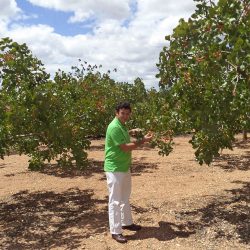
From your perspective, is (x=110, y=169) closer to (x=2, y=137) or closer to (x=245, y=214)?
(x=2, y=137)

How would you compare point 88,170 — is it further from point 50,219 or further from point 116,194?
point 116,194

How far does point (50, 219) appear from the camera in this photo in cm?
819

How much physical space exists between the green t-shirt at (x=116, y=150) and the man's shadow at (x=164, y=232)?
1.25 meters

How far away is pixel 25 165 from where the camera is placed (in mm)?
15852

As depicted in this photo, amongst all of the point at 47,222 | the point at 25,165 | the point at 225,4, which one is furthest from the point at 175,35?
the point at 25,165

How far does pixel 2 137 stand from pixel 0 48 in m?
1.87

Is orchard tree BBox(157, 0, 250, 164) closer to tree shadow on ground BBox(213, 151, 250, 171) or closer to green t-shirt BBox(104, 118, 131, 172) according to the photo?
green t-shirt BBox(104, 118, 131, 172)

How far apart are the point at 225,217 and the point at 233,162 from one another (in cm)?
724

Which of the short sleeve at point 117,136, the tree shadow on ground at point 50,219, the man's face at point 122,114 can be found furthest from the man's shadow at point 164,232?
the man's face at point 122,114

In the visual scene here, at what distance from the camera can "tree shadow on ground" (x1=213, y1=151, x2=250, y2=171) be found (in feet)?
44.2

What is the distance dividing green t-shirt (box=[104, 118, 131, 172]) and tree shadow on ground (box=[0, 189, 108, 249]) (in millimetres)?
1471

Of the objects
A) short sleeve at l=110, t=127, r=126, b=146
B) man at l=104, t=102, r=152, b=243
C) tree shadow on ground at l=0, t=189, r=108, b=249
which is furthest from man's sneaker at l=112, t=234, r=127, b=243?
short sleeve at l=110, t=127, r=126, b=146

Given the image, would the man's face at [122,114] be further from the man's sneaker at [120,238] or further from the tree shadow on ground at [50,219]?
the tree shadow on ground at [50,219]

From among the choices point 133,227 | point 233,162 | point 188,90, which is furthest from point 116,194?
point 233,162
